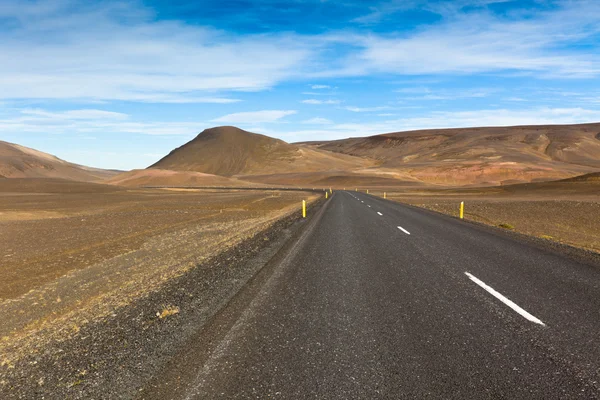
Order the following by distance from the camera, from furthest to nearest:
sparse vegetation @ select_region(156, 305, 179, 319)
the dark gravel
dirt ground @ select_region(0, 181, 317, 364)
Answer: dirt ground @ select_region(0, 181, 317, 364)
sparse vegetation @ select_region(156, 305, 179, 319)
the dark gravel

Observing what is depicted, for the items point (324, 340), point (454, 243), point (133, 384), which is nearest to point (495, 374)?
point (324, 340)

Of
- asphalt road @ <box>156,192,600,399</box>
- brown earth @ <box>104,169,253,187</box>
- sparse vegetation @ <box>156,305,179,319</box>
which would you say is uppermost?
brown earth @ <box>104,169,253,187</box>

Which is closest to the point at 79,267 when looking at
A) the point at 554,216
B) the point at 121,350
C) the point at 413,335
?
the point at 121,350

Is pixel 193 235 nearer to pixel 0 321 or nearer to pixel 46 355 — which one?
pixel 0 321

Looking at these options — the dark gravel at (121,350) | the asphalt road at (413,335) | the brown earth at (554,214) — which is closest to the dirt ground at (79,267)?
the dark gravel at (121,350)

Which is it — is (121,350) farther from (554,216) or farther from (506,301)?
(554,216)

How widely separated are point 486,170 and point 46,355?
159m

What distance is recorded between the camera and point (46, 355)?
4.86 m

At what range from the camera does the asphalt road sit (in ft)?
12.5

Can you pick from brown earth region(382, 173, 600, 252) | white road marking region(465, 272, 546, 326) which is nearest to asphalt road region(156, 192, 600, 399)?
white road marking region(465, 272, 546, 326)

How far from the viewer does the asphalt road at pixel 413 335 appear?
3797 mm

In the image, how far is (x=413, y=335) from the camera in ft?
16.4

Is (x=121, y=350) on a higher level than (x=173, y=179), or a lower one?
lower

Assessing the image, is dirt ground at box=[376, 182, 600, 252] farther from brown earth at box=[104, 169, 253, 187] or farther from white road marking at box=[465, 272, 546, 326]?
brown earth at box=[104, 169, 253, 187]
